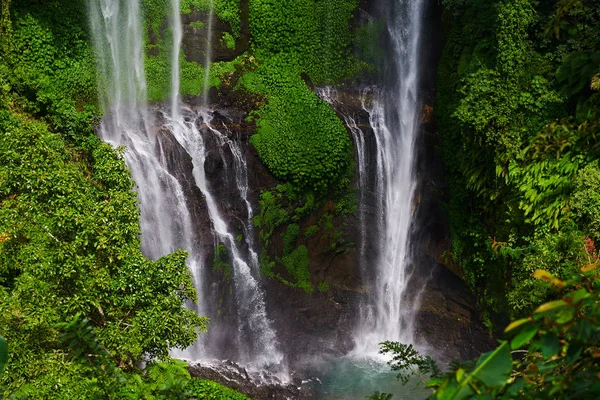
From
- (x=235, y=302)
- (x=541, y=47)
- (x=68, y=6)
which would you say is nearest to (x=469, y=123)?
(x=541, y=47)

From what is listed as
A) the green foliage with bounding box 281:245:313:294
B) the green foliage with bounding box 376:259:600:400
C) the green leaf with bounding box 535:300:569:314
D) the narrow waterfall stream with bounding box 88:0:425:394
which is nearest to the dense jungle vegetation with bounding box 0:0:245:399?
the narrow waterfall stream with bounding box 88:0:425:394

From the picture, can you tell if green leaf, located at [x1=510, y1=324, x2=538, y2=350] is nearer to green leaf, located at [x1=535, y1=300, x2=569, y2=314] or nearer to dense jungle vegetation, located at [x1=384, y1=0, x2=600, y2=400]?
green leaf, located at [x1=535, y1=300, x2=569, y2=314]

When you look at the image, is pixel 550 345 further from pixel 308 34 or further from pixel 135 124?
pixel 308 34

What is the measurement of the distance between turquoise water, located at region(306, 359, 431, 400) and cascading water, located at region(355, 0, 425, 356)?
1.30 metres

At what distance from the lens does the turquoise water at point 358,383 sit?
12.1 m

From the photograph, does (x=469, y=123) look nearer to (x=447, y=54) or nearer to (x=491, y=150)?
(x=491, y=150)

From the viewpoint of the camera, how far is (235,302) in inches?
550

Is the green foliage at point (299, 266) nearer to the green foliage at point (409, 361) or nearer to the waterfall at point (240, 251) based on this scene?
the waterfall at point (240, 251)

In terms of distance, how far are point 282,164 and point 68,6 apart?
600 centimetres

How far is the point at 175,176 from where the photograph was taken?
13.4m

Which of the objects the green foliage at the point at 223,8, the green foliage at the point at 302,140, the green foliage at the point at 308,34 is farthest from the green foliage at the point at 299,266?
the green foliage at the point at 223,8

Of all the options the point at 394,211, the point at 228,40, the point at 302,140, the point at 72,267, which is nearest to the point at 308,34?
the point at 228,40

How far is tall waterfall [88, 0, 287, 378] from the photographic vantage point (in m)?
13.3

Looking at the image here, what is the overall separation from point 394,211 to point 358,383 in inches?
171
